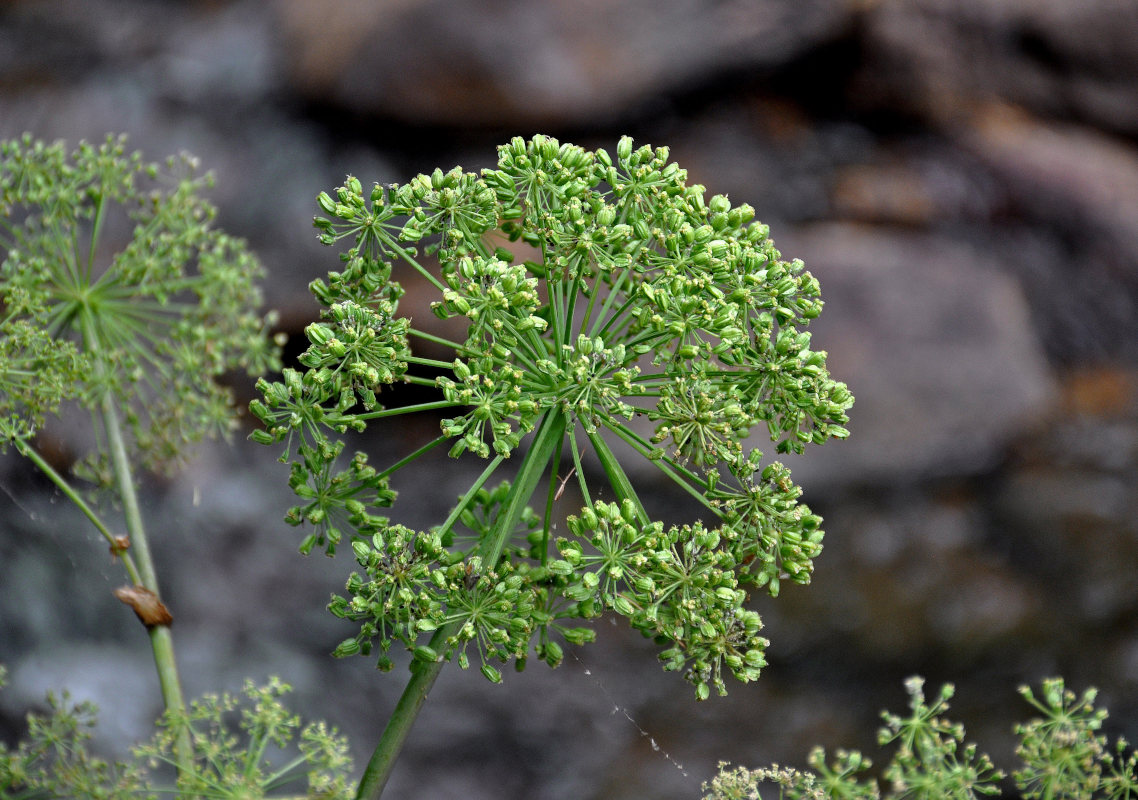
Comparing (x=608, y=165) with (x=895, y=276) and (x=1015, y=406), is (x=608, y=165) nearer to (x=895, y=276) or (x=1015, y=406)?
(x=895, y=276)

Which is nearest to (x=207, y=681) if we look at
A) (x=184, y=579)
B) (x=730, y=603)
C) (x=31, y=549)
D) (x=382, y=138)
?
(x=184, y=579)

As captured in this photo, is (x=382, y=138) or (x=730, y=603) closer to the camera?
(x=730, y=603)

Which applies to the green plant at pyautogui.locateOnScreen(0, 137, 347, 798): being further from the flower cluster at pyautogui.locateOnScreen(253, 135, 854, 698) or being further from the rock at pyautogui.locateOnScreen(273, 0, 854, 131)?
the rock at pyautogui.locateOnScreen(273, 0, 854, 131)

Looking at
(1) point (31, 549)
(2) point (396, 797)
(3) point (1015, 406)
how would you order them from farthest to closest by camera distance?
(3) point (1015, 406) < (2) point (396, 797) < (1) point (31, 549)

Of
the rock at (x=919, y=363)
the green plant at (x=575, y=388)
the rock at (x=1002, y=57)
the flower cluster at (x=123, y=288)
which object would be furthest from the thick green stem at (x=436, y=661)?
the rock at (x=1002, y=57)

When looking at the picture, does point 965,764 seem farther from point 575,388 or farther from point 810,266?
point 810,266

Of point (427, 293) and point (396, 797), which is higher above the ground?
point (427, 293)

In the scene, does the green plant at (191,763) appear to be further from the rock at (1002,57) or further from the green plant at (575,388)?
the rock at (1002,57)

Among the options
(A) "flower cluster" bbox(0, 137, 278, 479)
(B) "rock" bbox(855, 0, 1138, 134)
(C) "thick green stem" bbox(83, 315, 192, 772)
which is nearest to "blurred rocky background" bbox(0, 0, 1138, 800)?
(B) "rock" bbox(855, 0, 1138, 134)
